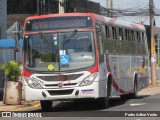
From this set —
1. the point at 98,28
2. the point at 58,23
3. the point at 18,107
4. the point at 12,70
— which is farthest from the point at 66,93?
the point at 12,70

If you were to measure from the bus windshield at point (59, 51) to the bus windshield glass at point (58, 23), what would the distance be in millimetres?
229

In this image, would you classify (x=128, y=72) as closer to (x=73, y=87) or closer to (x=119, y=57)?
(x=119, y=57)

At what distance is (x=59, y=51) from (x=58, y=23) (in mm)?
989

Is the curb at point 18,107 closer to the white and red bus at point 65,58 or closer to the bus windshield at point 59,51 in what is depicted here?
the white and red bus at point 65,58

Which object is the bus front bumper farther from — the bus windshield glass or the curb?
the curb

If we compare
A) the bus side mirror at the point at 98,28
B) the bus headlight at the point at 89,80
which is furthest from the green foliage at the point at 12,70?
the bus headlight at the point at 89,80

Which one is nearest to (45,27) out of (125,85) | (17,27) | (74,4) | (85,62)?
(85,62)

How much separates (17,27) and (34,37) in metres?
3.78

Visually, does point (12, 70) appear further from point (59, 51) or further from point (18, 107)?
point (59, 51)

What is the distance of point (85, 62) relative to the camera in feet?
56.1

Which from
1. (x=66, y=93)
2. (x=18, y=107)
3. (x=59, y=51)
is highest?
(x=59, y=51)

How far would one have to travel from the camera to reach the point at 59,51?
17250 mm

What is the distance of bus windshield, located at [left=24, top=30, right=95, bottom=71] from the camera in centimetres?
1711

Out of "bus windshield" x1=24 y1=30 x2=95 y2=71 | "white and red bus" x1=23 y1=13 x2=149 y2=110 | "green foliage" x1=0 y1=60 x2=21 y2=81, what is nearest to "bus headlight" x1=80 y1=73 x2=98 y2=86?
"white and red bus" x1=23 y1=13 x2=149 y2=110
